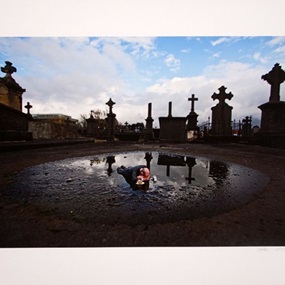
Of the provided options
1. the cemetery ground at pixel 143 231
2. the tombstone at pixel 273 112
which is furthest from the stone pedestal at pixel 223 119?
the cemetery ground at pixel 143 231

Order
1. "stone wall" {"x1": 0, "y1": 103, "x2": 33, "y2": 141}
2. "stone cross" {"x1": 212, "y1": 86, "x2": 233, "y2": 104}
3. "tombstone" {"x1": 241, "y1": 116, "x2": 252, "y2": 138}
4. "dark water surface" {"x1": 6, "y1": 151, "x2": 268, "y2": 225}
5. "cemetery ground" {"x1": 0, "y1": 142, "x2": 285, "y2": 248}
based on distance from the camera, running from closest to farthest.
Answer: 1. "cemetery ground" {"x1": 0, "y1": 142, "x2": 285, "y2": 248}
2. "dark water surface" {"x1": 6, "y1": 151, "x2": 268, "y2": 225}
3. "stone wall" {"x1": 0, "y1": 103, "x2": 33, "y2": 141}
4. "stone cross" {"x1": 212, "y1": 86, "x2": 233, "y2": 104}
5. "tombstone" {"x1": 241, "y1": 116, "x2": 252, "y2": 138}

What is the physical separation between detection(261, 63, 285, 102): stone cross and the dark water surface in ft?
21.4

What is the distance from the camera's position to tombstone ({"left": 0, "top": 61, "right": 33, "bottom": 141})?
5.20 m

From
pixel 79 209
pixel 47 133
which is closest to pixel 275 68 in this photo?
pixel 79 209

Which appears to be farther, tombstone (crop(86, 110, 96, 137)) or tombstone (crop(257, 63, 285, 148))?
tombstone (crop(86, 110, 96, 137))

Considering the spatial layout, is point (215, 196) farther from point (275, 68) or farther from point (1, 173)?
point (275, 68)

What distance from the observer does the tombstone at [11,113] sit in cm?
520

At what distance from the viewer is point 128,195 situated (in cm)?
148

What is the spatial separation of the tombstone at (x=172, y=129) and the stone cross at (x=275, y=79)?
13.7 ft

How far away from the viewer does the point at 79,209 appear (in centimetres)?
120

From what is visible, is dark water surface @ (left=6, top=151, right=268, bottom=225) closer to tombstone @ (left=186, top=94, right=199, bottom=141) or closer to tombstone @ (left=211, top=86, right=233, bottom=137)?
tombstone @ (left=211, top=86, right=233, bottom=137)

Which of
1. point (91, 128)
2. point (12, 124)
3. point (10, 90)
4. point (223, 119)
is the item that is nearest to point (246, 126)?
point (223, 119)

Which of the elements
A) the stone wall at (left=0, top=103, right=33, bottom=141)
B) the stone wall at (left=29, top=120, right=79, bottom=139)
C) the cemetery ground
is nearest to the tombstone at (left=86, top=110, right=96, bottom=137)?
the stone wall at (left=29, top=120, right=79, bottom=139)

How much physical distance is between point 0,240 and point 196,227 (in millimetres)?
1134
